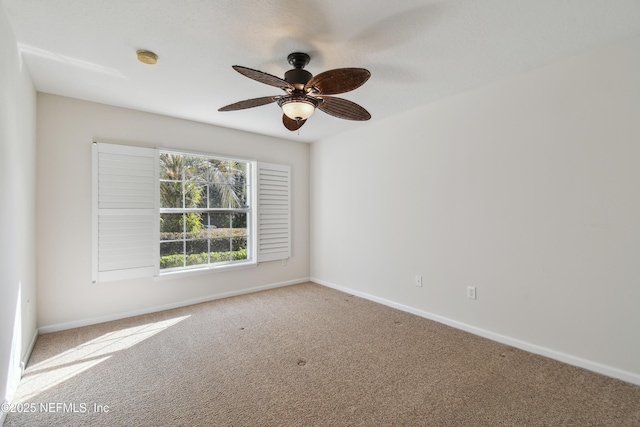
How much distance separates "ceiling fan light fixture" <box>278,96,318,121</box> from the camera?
7.37 feet

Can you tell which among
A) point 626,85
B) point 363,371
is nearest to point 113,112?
point 363,371

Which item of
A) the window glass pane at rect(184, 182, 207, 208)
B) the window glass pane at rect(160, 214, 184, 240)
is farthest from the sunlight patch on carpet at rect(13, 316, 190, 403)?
the window glass pane at rect(184, 182, 207, 208)

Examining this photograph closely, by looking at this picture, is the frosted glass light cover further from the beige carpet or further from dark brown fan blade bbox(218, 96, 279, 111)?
the beige carpet

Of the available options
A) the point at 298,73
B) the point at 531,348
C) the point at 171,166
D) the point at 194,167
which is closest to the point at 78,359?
the point at 171,166

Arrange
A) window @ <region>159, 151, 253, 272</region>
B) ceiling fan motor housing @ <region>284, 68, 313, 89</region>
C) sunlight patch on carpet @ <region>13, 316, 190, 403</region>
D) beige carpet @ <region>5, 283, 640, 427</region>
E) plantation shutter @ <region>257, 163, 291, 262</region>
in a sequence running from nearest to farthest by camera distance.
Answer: beige carpet @ <region>5, 283, 640, 427</region>, sunlight patch on carpet @ <region>13, 316, 190, 403</region>, ceiling fan motor housing @ <region>284, 68, 313, 89</region>, window @ <region>159, 151, 253, 272</region>, plantation shutter @ <region>257, 163, 291, 262</region>

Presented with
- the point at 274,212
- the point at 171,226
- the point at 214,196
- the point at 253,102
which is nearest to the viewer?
the point at 253,102

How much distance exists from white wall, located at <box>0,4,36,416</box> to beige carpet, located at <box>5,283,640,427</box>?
0.94ft

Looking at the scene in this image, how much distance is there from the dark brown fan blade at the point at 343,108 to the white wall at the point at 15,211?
1993 millimetres

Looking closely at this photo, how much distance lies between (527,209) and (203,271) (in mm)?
3625

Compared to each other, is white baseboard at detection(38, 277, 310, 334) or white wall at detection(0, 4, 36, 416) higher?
white wall at detection(0, 4, 36, 416)

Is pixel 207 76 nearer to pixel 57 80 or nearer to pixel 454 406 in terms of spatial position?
pixel 57 80

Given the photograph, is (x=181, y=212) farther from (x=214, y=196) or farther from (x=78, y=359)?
(x=78, y=359)

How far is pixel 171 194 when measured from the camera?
3.78 metres

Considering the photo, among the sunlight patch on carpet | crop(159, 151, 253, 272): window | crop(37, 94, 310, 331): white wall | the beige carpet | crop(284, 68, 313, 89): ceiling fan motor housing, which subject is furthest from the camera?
crop(159, 151, 253, 272): window
